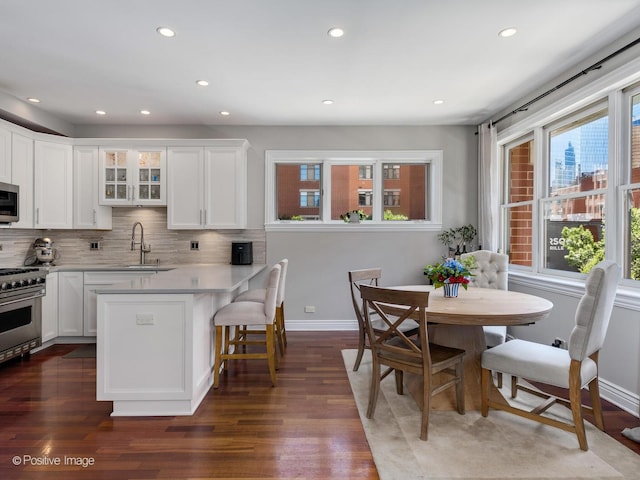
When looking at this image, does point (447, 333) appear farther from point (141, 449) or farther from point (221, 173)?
point (221, 173)

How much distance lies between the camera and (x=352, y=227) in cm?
454

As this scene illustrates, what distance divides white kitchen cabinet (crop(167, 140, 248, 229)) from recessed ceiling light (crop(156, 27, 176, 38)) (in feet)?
5.68

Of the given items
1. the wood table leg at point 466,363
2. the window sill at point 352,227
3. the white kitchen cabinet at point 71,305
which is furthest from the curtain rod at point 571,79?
the white kitchen cabinet at point 71,305

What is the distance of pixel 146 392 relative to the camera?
238 centimetres

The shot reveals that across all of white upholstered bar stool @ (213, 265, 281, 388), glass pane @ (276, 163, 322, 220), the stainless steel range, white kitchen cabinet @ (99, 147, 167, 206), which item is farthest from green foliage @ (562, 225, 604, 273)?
the stainless steel range

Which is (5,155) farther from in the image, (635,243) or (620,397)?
(620,397)

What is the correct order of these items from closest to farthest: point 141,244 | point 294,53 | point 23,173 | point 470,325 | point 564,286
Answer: point 470,325, point 294,53, point 564,286, point 23,173, point 141,244

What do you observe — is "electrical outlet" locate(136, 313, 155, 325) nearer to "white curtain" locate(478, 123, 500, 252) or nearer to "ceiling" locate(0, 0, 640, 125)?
"ceiling" locate(0, 0, 640, 125)

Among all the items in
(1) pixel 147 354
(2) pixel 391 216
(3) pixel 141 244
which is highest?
(2) pixel 391 216

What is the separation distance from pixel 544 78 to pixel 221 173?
11.3ft

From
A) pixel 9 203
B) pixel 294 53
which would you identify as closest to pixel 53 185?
pixel 9 203

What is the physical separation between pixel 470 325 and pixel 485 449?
69 cm

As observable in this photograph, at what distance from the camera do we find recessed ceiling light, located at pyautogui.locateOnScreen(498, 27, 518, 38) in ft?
7.97

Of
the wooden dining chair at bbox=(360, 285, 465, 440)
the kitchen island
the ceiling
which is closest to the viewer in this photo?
the wooden dining chair at bbox=(360, 285, 465, 440)
